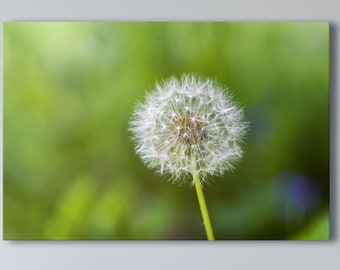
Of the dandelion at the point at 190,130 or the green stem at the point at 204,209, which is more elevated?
the dandelion at the point at 190,130

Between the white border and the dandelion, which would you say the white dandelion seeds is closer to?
the dandelion

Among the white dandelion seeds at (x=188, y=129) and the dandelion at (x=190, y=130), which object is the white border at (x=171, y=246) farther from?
the white dandelion seeds at (x=188, y=129)

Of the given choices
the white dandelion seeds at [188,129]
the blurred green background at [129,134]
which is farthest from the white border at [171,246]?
the white dandelion seeds at [188,129]

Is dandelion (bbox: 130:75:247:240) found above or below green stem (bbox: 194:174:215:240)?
above

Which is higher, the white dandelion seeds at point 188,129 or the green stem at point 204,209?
the white dandelion seeds at point 188,129

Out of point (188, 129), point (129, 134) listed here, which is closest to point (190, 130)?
point (188, 129)

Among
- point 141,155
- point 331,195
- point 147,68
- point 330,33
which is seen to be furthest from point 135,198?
point 330,33

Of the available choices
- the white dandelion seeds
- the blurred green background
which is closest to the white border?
the blurred green background
